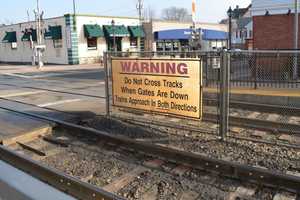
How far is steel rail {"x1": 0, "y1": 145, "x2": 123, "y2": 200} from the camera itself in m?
4.43

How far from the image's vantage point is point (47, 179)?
5.49 meters

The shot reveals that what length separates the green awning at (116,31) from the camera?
4381cm

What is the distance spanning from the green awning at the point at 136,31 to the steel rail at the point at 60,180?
136ft

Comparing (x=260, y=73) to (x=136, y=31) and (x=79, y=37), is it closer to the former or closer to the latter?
(x=79, y=37)

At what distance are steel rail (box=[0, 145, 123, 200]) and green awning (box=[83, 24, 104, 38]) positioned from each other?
36.3m

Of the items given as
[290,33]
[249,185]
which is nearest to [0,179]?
[249,185]

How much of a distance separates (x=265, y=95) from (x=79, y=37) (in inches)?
1315

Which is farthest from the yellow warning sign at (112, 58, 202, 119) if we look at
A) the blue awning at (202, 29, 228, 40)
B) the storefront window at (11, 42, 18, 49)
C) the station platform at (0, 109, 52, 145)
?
the blue awning at (202, 29, 228, 40)

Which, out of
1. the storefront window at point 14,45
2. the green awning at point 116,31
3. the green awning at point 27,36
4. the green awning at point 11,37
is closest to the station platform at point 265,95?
the green awning at point 116,31

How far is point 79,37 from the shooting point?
1663 inches

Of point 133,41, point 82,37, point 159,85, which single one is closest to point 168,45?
point 133,41

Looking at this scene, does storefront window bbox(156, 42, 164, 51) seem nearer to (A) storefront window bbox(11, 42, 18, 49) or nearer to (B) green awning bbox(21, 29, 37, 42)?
(B) green awning bbox(21, 29, 37, 42)

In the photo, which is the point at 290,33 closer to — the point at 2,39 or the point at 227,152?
the point at 227,152

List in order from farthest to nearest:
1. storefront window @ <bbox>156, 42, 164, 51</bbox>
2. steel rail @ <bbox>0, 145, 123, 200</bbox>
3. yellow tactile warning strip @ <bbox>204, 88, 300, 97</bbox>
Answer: storefront window @ <bbox>156, 42, 164, 51</bbox> → yellow tactile warning strip @ <bbox>204, 88, 300, 97</bbox> → steel rail @ <bbox>0, 145, 123, 200</bbox>
